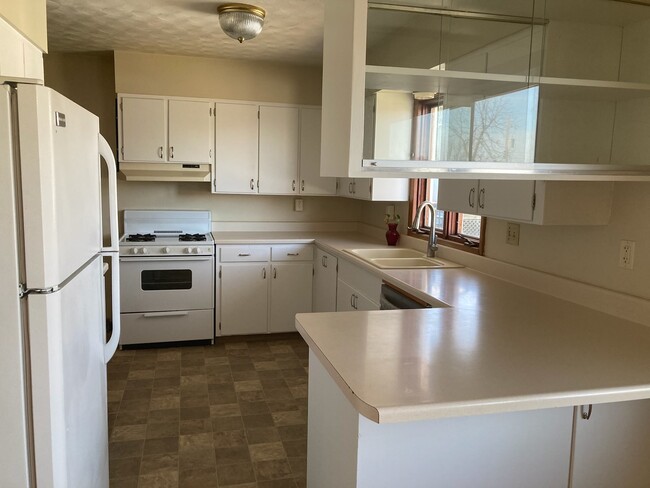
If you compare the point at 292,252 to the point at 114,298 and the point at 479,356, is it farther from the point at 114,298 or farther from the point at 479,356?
the point at 479,356

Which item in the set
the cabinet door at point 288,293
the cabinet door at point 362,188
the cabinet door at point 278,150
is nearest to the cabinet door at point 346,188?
the cabinet door at point 362,188

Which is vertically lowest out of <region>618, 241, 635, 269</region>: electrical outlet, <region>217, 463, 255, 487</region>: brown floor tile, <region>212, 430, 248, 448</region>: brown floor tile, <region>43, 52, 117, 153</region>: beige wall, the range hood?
<region>217, 463, 255, 487</region>: brown floor tile

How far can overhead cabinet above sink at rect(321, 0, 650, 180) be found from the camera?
1749 mm

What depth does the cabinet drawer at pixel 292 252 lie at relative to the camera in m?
4.43

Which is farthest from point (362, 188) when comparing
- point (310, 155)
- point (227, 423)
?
point (227, 423)

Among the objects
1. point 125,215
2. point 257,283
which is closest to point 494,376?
point 257,283

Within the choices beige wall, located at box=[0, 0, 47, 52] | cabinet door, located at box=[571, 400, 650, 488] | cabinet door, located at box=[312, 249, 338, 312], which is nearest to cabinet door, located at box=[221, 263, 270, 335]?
A: cabinet door, located at box=[312, 249, 338, 312]

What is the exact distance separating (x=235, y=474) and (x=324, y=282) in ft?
6.47

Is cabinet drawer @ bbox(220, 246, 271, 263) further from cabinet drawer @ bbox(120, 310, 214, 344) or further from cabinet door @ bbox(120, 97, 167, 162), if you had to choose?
cabinet door @ bbox(120, 97, 167, 162)

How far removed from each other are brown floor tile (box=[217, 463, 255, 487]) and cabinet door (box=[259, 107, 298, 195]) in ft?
8.52

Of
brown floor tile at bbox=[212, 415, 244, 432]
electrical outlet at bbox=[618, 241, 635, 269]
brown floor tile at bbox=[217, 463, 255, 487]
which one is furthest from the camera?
brown floor tile at bbox=[212, 415, 244, 432]

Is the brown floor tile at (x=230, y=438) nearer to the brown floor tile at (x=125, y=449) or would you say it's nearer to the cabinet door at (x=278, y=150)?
the brown floor tile at (x=125, y=449)

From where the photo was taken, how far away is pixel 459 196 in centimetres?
284

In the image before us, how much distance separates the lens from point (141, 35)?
Result: 12.4 ft
